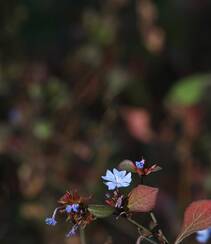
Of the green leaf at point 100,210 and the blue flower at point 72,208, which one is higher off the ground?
the blue flower at point 72,208

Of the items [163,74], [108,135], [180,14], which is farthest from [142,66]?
[108,135]

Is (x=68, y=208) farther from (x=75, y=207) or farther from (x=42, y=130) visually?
(x=42, y=130)

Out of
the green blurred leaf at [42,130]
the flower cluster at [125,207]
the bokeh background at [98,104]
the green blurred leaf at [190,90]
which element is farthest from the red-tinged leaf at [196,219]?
the green blurred leaf at [190,90]

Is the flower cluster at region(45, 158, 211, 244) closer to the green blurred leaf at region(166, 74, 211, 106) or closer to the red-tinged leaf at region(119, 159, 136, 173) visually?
the red-tinged leaf at region(119, 159, 136, 173)

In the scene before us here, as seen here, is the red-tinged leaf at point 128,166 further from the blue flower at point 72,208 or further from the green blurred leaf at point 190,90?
the green blurred leaf at point 190,90

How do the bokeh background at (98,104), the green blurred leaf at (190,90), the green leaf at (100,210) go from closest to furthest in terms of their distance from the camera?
the green leaf at (100,210) → the bokeh background at (98,104) → the green blurred leaf at (190,90)

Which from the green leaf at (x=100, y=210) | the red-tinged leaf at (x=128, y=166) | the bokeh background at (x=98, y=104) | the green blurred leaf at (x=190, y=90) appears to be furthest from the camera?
the green blurred leaf at (x=190, y=90)

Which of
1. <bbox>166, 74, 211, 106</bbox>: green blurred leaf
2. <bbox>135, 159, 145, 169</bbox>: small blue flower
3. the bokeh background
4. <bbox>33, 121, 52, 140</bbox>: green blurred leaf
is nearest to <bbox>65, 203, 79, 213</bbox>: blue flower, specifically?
<bbox>135, 159, 145, 169</bbox>: small blue flower
